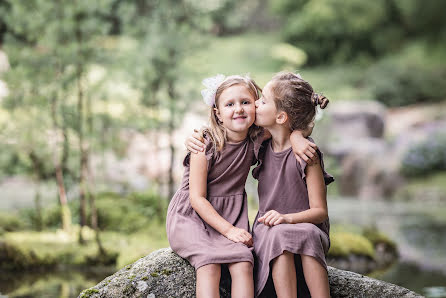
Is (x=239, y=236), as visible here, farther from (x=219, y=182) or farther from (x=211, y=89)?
(x=211, y=89)

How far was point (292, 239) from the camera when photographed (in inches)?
91.0

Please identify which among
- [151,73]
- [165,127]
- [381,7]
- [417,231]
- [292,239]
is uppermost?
[381,7]

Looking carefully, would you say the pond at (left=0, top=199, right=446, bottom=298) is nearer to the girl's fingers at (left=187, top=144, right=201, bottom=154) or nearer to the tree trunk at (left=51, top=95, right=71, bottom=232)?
the tree trunk at (left=51, top=95, right=71, bottom=232)

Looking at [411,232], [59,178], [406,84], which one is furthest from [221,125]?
[406,84]

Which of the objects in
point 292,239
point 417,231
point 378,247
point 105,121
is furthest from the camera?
point 417,231

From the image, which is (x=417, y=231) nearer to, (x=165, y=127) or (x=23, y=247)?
(x=165, y=127)

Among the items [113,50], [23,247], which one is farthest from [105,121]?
[23,247]

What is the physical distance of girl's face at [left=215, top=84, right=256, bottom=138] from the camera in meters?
2.58

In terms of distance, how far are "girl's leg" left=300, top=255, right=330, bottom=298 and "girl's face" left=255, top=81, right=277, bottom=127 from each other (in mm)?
688

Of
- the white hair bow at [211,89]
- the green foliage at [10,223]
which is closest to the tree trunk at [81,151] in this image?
the green foliage at [10,223]

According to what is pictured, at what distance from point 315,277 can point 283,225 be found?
0.27m

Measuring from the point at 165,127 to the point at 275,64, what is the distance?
14.3 metres

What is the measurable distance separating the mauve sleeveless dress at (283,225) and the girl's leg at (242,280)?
80 millimetres

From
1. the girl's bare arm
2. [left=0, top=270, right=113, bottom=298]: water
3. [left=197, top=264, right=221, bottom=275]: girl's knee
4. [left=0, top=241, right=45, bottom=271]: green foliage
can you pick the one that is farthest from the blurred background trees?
the girl's bare arm
